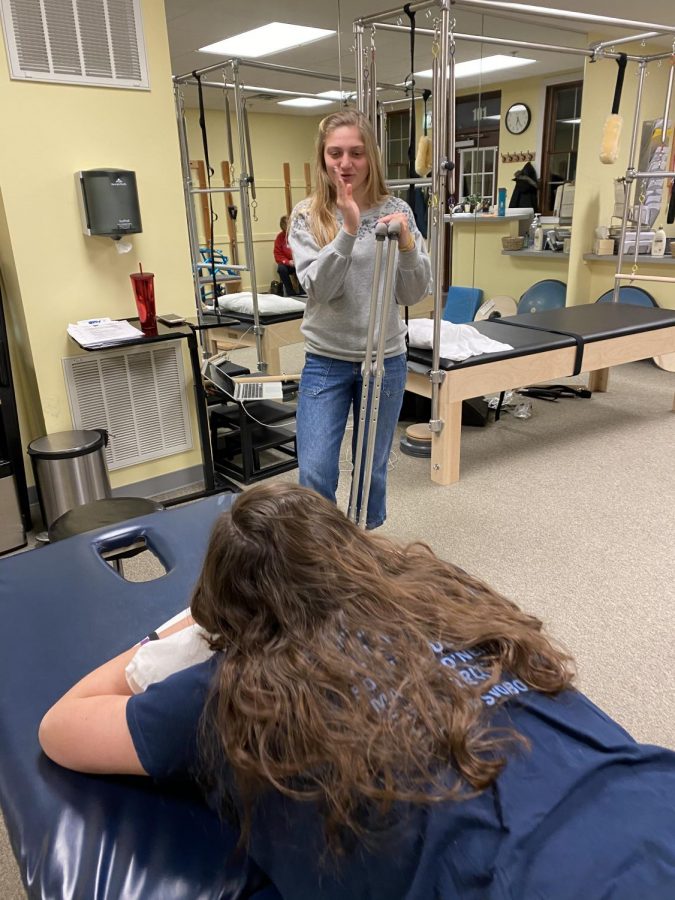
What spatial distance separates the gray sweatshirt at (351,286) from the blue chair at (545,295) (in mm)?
3708

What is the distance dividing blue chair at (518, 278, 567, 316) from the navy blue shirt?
508 cm

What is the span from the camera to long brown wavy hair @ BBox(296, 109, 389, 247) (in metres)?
1.85

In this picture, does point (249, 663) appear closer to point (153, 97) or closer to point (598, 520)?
point (598, 520)

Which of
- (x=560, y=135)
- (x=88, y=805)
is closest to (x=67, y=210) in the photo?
(x=88, y=805)

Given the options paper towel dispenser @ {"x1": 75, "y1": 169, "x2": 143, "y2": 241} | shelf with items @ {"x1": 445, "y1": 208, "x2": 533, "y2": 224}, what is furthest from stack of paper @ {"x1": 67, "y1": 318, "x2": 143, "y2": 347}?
shelf with items @ {"x1": 445, "y1": 208, "x2": 533, "y2": 224}

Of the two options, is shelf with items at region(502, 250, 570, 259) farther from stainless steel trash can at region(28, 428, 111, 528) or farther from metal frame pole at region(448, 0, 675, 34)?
stainless steel trash can at region(28, 428, 111, 528)

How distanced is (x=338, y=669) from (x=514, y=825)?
0.72ft

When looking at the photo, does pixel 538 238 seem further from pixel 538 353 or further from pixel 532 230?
pixel 538 353

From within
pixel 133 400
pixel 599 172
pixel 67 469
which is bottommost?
pixel 67 469

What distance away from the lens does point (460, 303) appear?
5199mm

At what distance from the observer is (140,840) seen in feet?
2.75

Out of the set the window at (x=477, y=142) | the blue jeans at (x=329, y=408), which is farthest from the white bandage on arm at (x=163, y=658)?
the window at (x=477, y=142)

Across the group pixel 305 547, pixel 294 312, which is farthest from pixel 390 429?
pixel 294 312

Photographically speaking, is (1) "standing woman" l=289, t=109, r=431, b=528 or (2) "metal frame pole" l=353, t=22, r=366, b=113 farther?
(2) "metal frame pole" l=353, t=22, r=366, b=113
